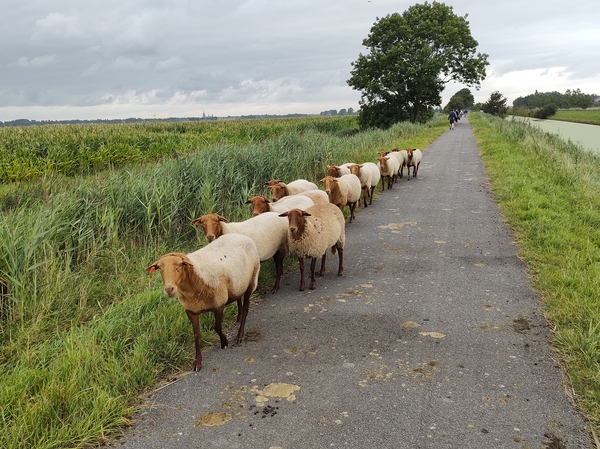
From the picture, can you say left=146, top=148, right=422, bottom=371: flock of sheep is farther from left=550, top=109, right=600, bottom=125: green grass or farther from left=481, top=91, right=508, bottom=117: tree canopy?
left=481, top=91, right=508, bottom=117: tree canopy

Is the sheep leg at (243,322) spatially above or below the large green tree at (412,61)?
below

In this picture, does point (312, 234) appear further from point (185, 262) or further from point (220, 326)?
point (185, 262)

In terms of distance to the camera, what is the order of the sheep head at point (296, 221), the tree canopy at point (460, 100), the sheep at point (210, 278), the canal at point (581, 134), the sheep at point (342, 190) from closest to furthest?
1. the sheep at point (210, 278)
2. the sheep head at point (296, 221)
3. the sheep at point (342, 190)
4. the canal at point (581, 134)
5. the tree canopy at point (460, 100)

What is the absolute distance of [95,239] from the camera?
596 centimetres

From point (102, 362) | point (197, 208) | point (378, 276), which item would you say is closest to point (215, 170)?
point (197, 208)

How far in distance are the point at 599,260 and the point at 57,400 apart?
679cm

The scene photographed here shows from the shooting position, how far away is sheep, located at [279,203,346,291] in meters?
5.62

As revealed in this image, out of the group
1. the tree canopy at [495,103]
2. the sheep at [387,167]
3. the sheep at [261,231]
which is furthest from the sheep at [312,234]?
the tree canopy at [495,103]

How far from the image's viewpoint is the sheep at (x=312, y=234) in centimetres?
562

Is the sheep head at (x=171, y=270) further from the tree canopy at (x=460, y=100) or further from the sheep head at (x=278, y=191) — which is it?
the tree canopy at (x=460, y=100)

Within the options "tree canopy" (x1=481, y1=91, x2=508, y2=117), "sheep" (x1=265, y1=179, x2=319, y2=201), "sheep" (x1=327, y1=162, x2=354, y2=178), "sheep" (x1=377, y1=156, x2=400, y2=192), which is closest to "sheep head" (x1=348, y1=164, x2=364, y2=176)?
"sheep" (x1=327, y1=162, x2=354, y2=178)

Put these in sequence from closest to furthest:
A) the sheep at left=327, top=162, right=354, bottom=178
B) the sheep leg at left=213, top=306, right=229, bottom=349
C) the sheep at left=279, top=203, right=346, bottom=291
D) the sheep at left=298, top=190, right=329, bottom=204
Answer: the sheep leg at left=213, top=306, right=229, bottom=349, the sheep at left=279, top=203, right=346, bottom=291, the sheep at left=298, top=190, right=329, bottom=204, the sheep at left=327, top=162, right=354, bottom=178

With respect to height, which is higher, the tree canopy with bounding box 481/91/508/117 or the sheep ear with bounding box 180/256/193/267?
the tree canopy with bounding box 481/91/508/117

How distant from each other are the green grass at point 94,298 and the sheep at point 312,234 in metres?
0.69
